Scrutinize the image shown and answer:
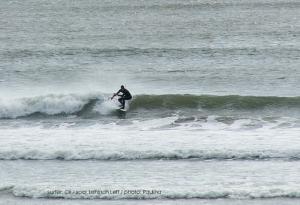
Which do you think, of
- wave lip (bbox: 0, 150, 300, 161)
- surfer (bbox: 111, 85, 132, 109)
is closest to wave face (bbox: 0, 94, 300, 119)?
surfer (bbox: 111, 85, 132, 109)

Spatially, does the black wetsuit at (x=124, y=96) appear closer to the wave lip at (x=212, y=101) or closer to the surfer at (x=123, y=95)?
the surfer at (x=123, y=95)

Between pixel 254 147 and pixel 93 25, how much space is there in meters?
33.6

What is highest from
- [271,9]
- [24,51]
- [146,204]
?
[271,9]

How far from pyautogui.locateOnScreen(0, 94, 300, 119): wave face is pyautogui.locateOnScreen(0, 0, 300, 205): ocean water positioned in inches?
3.1

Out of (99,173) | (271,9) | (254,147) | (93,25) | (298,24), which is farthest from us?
(271,9)

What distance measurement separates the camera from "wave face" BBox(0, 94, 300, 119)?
1126 inches

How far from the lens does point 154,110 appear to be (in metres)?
29.1

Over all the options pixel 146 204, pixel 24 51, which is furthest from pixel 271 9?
pixel 146 204

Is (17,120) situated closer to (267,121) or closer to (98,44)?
(267,121)

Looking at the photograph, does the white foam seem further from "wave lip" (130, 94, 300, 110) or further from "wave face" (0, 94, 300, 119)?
"wave lip" (130, 94, 300, 110)

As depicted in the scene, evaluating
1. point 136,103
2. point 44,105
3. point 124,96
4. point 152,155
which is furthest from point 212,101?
point 152,155

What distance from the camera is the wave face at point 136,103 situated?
1126 inches

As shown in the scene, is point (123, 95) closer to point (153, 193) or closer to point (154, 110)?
point (154, 110)

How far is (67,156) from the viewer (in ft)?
70.4
